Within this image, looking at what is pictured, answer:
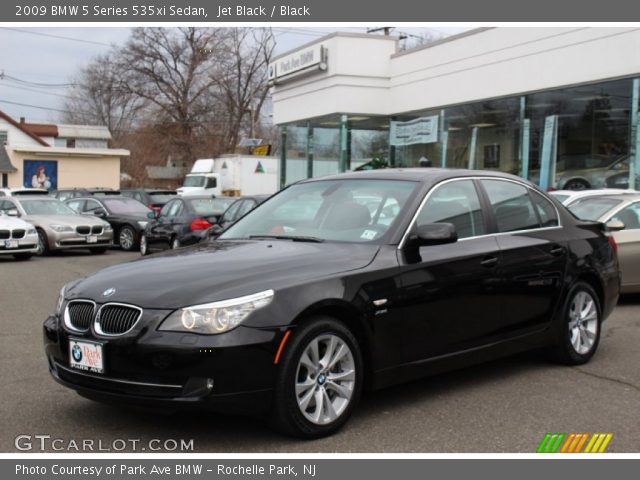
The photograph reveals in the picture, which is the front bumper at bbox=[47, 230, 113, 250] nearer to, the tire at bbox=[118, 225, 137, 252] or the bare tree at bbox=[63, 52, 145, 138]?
the tire at bbox=[118, 225, 137, 252]

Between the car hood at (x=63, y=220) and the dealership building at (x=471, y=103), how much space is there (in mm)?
8329

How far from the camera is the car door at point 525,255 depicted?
5.96 meters

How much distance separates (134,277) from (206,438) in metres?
1.07

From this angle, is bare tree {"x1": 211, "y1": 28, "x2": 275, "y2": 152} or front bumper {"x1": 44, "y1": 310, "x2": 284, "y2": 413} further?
bare tree {"x1": 211, "y1": 28, "x2": 275, "y2": 152}

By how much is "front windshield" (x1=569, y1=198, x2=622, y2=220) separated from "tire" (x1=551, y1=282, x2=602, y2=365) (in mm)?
3658

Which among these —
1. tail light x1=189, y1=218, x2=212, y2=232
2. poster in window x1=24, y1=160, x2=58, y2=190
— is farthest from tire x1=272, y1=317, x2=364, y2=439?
poster in window x1=24, y1=160, x2=58, y2=190

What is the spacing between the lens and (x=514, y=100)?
21.1 m

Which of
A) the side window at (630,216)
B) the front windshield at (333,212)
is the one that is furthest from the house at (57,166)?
the front windshield at (333,212)

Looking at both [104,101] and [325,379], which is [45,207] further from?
[104,101]

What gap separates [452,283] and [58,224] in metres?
15.3

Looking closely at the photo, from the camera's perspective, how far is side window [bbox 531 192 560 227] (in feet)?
21.7

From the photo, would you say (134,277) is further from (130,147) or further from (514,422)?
(130,147)

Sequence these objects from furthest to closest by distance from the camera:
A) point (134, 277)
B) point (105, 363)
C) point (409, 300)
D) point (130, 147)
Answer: point (130, 147)
point (409, 300)
point (134, 277)
point (105, 363)

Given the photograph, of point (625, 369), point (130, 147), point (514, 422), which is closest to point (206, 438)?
point (514, 422)
